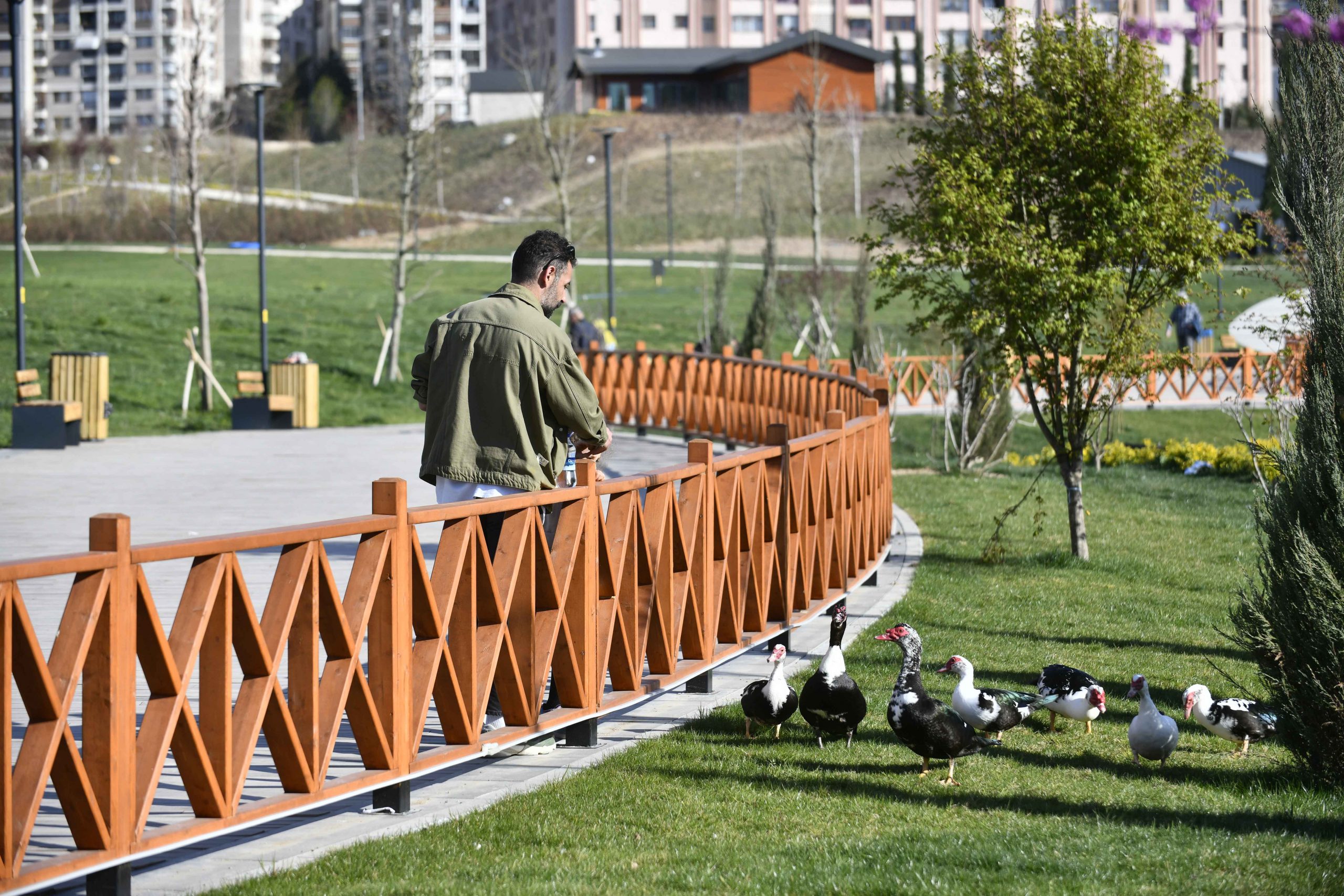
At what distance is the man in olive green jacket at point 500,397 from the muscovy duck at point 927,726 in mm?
1574

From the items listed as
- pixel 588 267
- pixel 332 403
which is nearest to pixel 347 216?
pixel 588 267

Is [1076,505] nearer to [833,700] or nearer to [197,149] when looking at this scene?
[833,700]

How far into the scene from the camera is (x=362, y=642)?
18.7 ft

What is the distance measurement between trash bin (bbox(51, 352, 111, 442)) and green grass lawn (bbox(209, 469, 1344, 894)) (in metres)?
15.4

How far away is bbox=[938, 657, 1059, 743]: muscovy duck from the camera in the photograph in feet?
20.1

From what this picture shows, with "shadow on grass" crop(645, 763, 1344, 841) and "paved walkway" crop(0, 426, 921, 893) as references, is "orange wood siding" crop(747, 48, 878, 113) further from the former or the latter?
"shadow on grass" crop(645, 763, 1344, 841)

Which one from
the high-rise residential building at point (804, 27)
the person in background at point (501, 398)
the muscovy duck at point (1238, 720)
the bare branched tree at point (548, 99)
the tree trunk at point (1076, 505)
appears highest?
A: the high-rise residential building at point (804, 27)

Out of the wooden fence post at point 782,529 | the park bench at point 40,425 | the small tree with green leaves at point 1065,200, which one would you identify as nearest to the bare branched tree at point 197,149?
the park bench at point 40,425

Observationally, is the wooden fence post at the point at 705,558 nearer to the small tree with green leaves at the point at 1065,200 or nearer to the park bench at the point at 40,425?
the small tree with green leaves at the point at 1065,200

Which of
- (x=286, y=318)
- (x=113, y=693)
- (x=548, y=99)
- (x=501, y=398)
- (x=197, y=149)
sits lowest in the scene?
(x=113, y=693)

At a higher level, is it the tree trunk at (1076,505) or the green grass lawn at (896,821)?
the tree trunk at (1076,505)

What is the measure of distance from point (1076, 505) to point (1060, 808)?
262 inches

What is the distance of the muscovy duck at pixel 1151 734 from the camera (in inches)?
233

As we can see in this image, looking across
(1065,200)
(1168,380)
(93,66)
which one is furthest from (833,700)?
(93,66)
